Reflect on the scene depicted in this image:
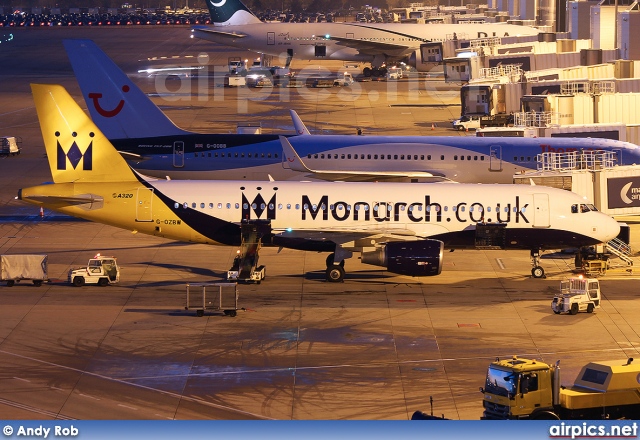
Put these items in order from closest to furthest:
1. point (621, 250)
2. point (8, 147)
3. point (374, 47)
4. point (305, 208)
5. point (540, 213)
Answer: point (305, 208)
point (540, 213)
point (621, 250)
point (8, 147)
point (374, 47)

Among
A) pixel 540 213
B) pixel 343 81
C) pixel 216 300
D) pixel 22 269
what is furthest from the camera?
pixel 343 81

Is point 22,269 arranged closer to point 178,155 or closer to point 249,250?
point 249,250

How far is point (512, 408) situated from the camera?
26891mm

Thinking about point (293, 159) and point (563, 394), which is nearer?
point (563, 394)

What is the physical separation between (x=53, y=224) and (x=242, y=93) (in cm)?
6286

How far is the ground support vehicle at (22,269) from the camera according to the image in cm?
4359

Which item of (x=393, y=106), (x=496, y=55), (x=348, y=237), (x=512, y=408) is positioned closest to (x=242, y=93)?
(x=393, y=106)

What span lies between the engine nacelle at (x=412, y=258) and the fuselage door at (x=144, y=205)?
8.70 meters

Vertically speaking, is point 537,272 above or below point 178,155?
below

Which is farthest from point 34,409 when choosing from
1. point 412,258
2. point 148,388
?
point 412,258

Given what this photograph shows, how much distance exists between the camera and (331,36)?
126m

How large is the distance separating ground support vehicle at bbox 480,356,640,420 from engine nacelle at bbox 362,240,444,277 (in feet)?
A: 51.8

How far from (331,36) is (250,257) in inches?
3302

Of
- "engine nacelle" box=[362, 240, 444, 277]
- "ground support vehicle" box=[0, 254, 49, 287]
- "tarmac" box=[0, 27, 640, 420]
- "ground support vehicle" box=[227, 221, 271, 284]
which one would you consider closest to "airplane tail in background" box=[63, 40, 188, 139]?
"tarmac" box=[0, 27, 640, 420]
